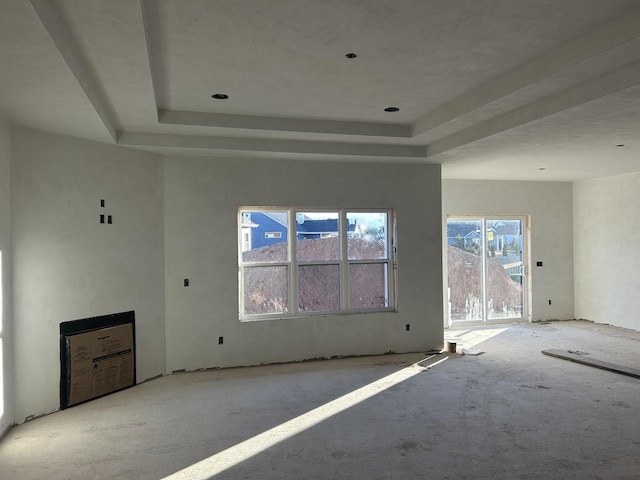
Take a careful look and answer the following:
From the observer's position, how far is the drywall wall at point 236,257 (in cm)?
538

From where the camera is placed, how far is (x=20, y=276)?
3.93m

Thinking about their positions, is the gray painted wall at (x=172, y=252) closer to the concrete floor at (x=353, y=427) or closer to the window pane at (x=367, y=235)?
the window pane at (x=367, y=235)

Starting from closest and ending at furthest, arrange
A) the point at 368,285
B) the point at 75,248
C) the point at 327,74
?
the point at 327,74, the point at 75,248, the point at 368,285

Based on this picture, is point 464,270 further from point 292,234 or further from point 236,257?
point 236,257

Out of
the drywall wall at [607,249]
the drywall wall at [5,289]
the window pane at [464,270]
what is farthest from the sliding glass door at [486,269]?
the drywall wall at [5,289]

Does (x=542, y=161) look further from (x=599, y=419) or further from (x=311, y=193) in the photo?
(x=599, y=419)

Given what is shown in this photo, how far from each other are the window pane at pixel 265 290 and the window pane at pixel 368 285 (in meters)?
0.92

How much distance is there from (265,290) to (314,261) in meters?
0.74

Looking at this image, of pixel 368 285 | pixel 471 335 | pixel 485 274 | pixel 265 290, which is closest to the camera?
pixel 265 290

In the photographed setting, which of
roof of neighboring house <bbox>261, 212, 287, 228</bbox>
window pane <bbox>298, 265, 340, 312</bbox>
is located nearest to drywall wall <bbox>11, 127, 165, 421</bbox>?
roof of neighboring house <bbox>261, 212, 287, 228</bbox>

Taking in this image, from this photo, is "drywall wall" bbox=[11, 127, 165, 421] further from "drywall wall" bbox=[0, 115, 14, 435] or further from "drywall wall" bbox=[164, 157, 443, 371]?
"drywall wall" bbox=[164, 157, 443, 371]

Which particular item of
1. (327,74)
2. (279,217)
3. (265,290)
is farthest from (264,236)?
(327,74)

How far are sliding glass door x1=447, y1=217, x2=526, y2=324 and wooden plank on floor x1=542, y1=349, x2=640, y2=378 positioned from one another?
6.53 feet

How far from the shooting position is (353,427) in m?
3.69
